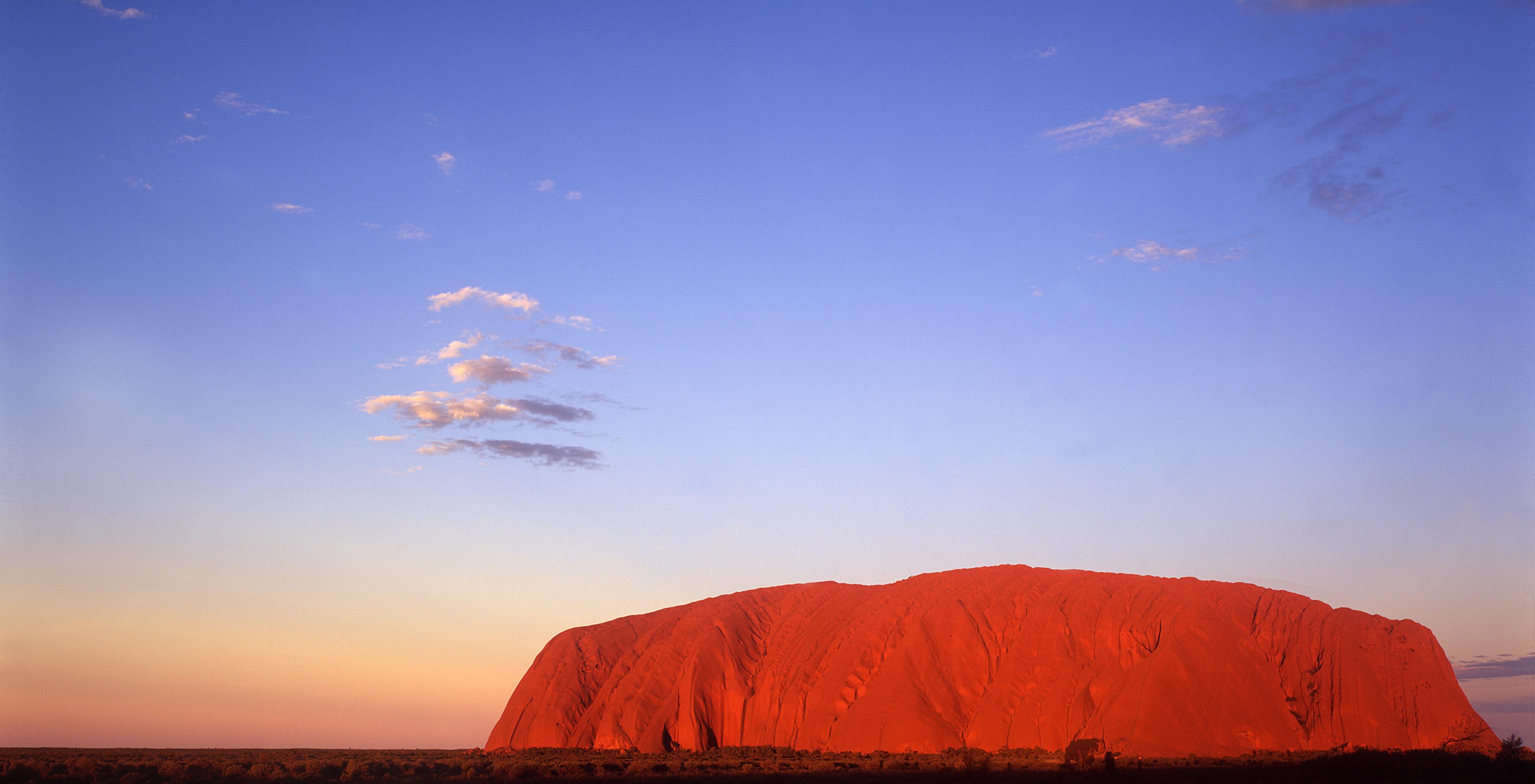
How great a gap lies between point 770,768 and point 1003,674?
2041cm

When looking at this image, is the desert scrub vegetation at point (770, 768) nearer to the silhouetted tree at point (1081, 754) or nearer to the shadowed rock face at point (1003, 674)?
the silhouetted tree at point (1081, 754)

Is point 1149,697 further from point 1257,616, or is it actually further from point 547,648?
point 547,648

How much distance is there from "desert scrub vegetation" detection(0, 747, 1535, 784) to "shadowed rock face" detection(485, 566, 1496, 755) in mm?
2732

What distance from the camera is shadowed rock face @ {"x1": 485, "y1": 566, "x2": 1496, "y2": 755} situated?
55969mm

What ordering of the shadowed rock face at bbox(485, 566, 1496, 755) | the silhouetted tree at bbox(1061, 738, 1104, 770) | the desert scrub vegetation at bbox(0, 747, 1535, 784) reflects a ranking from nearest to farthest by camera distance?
1. the desert scrub vegetation at bbox(0, 747, 1535, 784)
2. the silhouetted tree at bbox(1061, 738, 1104, 770)
3. the shadowed rock face at bbox(485, 566, 1496, 755)

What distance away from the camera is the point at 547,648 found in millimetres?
84812

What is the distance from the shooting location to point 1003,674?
64.1 meters

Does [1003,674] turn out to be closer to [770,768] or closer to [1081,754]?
[1081,754]

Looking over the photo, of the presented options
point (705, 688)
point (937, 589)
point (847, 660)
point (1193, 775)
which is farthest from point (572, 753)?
point (1193, 775)

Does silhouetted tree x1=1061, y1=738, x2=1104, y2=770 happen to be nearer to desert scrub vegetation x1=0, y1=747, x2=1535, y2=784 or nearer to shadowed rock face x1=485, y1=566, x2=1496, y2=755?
desert scrub vegetation x1=0, y1=747, x2=1535, y2=784

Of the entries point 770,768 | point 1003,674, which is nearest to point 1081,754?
point 770,768

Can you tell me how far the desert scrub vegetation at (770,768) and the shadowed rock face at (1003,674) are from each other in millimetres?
2732

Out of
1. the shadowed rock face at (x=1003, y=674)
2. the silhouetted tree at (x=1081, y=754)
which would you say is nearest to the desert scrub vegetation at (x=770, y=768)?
the silhouetted tree at (x=1081, y=754)

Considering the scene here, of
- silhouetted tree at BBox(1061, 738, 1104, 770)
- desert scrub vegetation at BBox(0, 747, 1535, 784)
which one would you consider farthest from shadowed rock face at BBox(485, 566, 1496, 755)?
silhouetted tree at BBox(1061, 738, 1104, 770)
